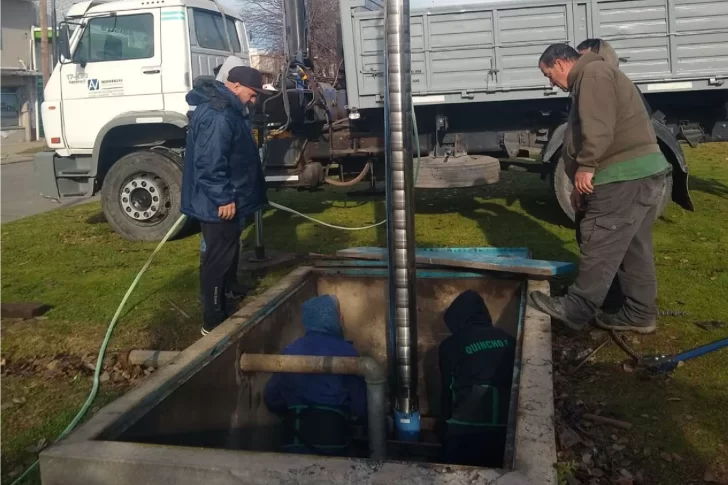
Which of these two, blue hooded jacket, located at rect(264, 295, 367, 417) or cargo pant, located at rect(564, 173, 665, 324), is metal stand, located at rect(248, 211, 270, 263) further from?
cargo pant, located at rect(564, 173, 665, 324)

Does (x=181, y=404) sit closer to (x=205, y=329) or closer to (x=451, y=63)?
(x=205, y=329)

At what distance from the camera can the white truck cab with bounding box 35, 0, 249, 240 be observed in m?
8.13

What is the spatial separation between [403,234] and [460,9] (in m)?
5.15

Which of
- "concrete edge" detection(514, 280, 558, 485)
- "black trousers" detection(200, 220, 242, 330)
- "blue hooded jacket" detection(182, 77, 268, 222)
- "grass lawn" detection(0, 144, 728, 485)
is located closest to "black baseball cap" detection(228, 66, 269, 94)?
"blue hooded jacket" detection(182, 77, 268, 222)

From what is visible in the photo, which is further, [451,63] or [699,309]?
[451,63]

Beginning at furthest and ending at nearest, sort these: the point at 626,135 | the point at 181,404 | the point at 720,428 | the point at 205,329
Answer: the point at 205,329 < the point at 626,135 < the point at 720,428 < the point at 181,404

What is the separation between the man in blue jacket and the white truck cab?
332cm

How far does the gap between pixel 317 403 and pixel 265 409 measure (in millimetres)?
558

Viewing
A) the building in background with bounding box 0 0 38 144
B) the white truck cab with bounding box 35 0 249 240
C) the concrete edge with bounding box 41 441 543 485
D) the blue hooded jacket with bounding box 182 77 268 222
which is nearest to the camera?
the concrete edge with bounding box 41 441 543 485

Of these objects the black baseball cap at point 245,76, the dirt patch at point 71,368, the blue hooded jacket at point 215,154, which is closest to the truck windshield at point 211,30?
the black baseball cap at point 245,76

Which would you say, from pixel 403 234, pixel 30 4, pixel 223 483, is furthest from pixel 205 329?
pixel 30 4

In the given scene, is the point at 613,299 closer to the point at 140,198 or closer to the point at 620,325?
the point at 620,325

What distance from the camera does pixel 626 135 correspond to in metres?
4.21

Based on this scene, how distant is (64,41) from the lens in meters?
8.27
